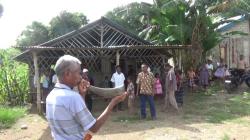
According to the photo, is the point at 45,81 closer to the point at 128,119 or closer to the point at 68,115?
the point at 128,119

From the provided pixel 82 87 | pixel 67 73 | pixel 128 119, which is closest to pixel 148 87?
pixel 128 119

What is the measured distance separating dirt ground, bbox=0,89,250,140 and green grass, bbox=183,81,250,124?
37 centimetres

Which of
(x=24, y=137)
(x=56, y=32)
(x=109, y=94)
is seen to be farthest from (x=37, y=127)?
(x=56, y=32)

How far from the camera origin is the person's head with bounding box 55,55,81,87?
2791 mm

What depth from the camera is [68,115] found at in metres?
2.77

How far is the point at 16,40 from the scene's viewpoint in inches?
1172

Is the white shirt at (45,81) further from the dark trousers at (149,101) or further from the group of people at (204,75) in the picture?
the group of people at (204,75)

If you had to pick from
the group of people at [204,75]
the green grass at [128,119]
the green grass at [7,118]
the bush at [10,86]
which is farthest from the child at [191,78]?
the green grass at [7,118]

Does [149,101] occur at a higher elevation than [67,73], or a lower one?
lower

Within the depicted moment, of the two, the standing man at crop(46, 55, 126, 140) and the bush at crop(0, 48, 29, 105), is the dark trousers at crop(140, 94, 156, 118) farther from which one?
the standing man at crop(46, 55, 126, 140)

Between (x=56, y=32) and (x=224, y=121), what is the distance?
19.2 metres

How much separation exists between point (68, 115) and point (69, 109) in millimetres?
44

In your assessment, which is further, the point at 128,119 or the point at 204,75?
the point at 204,75

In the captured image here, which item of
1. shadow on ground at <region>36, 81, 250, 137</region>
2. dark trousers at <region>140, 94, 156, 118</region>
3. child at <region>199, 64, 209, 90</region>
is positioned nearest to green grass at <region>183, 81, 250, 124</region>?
shadow on ground at <region>36, 81, 250, 137</region>
